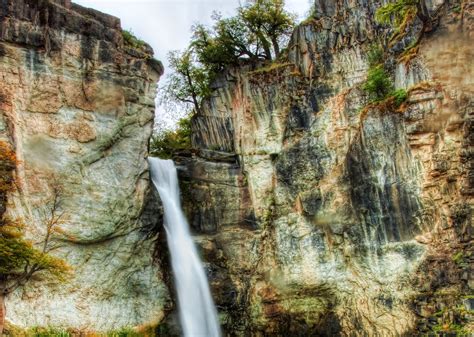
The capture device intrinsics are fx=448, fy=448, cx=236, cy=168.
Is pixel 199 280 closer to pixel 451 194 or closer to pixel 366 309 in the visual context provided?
pixel 366 309

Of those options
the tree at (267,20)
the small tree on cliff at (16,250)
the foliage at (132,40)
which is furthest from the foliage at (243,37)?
the small tree on cliff at (16,250)

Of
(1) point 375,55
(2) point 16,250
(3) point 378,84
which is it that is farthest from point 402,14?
(2) point 16,250

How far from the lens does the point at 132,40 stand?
65.4ft

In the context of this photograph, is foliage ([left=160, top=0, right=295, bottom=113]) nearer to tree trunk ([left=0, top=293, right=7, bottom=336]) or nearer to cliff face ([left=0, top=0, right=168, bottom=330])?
cliff face ([left=0, top=0, right=168, bottom=330])

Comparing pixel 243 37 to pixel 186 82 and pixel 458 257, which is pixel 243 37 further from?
pixel 458 257

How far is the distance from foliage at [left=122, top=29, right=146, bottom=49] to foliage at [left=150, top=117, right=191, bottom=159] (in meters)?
7.59

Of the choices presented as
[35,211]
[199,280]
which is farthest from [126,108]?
[199,280]

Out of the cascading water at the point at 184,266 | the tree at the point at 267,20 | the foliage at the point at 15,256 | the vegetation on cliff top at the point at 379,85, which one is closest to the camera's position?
the foliage at the point at 15,256

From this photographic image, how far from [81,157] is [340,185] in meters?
10.8

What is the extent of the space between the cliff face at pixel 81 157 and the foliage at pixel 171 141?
25.0 ft

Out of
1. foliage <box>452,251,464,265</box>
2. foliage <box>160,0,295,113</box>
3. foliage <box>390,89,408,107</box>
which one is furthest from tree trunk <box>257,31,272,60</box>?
foliage <box>452,251,464,265</box>

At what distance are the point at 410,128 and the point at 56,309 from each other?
48.9ft

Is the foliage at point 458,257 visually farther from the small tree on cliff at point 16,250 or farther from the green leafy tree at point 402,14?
the small tree on cliff at point 16,250

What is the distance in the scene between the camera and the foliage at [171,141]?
1070 inches
